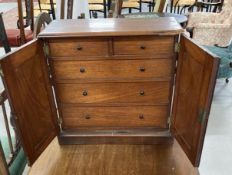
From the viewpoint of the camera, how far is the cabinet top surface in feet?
3.73

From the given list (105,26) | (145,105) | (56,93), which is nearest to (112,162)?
(145,105)

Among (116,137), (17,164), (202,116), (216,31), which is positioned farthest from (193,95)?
(216,31)

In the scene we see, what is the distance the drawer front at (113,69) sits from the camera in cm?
123

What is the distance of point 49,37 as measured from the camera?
1162 millimetres

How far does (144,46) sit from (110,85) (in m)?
0.28

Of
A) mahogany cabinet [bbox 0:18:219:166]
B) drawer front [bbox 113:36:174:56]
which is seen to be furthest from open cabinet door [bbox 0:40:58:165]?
drawer front [bbox 113:36:174:56]

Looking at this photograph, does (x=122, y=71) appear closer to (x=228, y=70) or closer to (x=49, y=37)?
(x=49, y=37)

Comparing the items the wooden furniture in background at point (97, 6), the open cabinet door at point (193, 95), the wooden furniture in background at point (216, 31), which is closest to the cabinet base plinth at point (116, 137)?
the open cabinet door at point (193, 95)

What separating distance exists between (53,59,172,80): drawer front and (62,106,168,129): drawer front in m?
0.21

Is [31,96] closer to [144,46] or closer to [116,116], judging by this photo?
[116,116]

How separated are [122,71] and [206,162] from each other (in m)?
0.99

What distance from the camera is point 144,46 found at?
1181 mm

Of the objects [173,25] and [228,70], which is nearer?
[173,25]

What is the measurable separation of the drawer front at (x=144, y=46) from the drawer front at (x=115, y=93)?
6.9 inches
